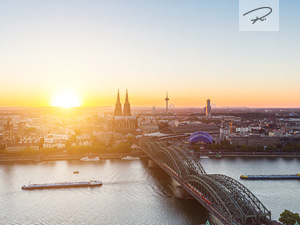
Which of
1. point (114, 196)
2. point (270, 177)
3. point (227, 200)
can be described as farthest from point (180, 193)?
point (270, 177)

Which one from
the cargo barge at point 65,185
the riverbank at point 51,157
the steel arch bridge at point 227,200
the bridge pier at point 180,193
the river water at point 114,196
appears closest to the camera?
the steel arch bridge at point 227,200

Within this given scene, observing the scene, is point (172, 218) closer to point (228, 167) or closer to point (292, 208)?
point (292, 208)

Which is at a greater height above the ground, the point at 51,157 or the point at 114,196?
the point at 51,157

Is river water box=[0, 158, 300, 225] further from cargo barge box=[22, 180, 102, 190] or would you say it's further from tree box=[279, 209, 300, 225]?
tree box=[279, 209, 300, 225]

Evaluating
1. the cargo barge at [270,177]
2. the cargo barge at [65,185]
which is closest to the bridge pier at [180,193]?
the cargo barge at [65,185]

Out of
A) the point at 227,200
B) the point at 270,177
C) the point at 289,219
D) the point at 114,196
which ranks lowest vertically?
the point at 114,196

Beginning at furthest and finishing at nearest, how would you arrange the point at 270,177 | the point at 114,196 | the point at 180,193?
the point at 270,177 → the point at 180,193 → the point at 114,196

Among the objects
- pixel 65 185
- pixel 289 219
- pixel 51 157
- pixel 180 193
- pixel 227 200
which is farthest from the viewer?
pixel 51 157

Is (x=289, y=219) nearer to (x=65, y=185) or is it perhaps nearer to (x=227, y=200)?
(x=227, y=200)

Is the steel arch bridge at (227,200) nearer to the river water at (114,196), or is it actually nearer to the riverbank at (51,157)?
the river water at (114,196)
